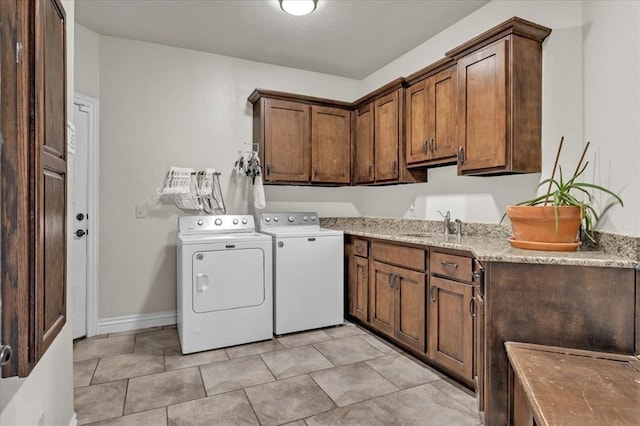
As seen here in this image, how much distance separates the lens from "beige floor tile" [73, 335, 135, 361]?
8.90 feet

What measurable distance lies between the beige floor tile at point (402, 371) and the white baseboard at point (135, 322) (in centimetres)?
203

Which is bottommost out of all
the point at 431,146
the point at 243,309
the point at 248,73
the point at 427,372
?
the point at 427,372

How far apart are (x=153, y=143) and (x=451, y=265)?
2.87 m

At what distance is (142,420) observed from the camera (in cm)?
188

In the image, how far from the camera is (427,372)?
2.43 meters

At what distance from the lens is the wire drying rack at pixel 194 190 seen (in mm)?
3354

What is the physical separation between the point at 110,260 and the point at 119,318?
0.55 metres

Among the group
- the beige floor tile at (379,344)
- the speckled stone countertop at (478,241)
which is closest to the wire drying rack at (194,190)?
the speckled stone countertop at (478,241)

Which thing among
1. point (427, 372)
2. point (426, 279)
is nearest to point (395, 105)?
point (426, 279)

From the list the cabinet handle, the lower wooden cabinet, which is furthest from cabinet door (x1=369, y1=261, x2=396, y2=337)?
the cabinet handle

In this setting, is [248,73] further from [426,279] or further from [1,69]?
[1,69]

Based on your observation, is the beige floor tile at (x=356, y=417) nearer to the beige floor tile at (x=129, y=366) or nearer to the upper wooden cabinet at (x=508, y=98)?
the beige floor tile at (x=129, y=366)

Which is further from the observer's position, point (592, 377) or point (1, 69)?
point (592, 377)

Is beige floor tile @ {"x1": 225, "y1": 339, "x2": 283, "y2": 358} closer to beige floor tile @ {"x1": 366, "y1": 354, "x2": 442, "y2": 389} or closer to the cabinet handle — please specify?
beige floor tile @ {"x1": 366, "y1": 354, "x2": 442, "y2": 389}
